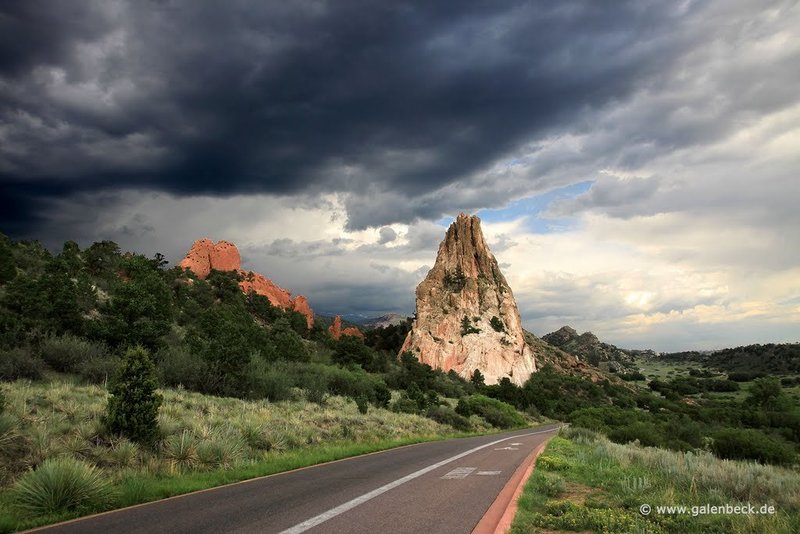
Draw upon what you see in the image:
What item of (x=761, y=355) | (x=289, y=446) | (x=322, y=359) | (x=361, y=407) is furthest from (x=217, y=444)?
(x=761, y=355)

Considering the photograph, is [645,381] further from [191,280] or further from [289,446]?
[289,446]

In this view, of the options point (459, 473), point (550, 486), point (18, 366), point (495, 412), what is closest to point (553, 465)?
point (459, 473)

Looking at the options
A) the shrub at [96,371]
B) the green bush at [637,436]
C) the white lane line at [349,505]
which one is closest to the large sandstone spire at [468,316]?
the green bush at [637,436]

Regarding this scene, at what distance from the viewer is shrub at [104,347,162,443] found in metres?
12.0

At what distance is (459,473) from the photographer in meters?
12.1

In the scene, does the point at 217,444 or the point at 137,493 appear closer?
the point at 137,493

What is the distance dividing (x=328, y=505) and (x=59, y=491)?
463 centimetres

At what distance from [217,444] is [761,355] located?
205 m

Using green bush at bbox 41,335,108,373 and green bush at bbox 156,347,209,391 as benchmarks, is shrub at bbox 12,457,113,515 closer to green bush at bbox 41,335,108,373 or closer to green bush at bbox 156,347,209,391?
green bush at bbox 156,347,209,391

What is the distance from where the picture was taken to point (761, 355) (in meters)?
165

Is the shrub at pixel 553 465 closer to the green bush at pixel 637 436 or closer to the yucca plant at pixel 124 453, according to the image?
the yucca plant at pixel 124 453

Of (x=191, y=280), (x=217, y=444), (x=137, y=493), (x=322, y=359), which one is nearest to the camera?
(x=137, y=493)

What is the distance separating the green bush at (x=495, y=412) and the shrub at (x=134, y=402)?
4101 centimetres

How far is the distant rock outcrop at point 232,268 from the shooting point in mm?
95188
